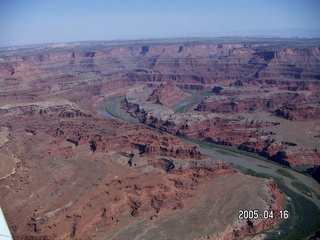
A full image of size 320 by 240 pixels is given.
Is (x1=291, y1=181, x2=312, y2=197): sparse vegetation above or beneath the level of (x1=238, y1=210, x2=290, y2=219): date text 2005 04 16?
beneath

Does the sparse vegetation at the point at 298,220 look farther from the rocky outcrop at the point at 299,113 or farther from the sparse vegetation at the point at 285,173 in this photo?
the rocky outcrop at the point at 299,113

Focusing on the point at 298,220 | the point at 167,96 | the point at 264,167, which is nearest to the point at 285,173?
the point at 264,167

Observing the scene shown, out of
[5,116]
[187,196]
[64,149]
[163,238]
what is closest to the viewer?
[163,238]

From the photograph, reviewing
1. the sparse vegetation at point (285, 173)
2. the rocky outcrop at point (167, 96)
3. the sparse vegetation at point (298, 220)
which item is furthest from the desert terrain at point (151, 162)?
the sparse vegetation at point (285, 173)

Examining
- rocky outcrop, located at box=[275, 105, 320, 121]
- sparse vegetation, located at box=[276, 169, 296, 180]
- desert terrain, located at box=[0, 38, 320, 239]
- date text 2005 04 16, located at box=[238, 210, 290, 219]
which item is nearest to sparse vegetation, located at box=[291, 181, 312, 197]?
desert terrain, located at box=[0, 38, 320, 239]

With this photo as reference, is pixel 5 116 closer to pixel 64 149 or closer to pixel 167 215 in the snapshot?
pixel 64 149

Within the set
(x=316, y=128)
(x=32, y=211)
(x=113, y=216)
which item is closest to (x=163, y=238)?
(x=113, y=216)

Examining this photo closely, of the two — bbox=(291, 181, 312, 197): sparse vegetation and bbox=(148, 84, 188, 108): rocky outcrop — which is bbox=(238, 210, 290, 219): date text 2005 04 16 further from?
bbox=(148, 84, 188, 108): rocky outcrop

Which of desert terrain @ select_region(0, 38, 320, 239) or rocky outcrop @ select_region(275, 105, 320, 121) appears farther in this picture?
rocky outcrop @ select_region(275, 105, 320, 121)
